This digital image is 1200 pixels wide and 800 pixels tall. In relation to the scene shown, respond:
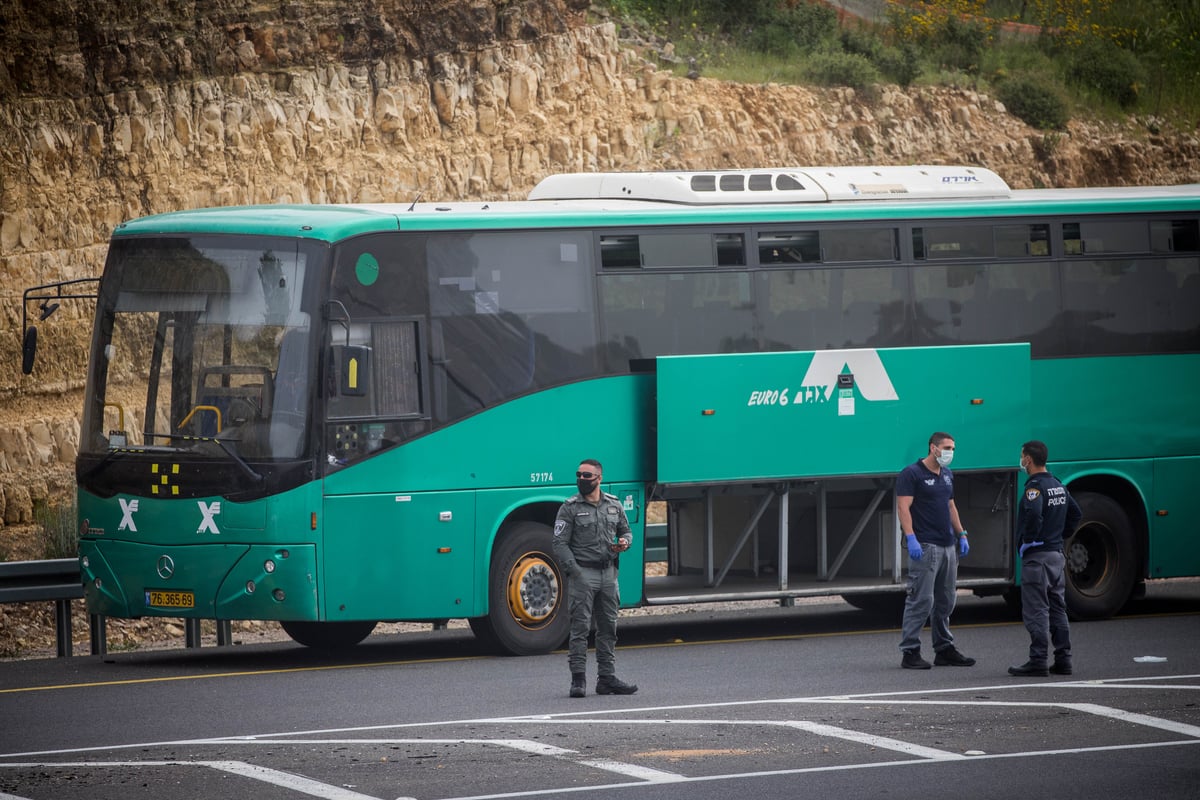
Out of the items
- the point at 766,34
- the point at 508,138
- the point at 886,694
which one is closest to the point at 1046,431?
the point at 886,694

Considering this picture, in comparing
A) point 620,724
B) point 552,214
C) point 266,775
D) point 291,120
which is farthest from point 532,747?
point 291,120

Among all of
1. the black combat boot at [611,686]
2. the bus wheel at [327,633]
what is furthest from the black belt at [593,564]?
the bus wheel at [327,633]

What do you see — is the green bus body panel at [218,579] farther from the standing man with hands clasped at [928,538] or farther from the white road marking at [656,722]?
the standing man with hands clasped at [928,538]

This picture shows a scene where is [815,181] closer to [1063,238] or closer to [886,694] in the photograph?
[1063,238]

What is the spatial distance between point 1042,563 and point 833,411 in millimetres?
3233

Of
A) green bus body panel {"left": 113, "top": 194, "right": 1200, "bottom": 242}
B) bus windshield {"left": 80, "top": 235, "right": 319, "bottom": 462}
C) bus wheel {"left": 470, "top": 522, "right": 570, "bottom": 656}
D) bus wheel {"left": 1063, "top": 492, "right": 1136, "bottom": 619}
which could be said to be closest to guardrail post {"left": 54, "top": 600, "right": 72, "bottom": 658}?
bus windshield {"left": 80, "top": 235, "right": 319, "bottom": 462}

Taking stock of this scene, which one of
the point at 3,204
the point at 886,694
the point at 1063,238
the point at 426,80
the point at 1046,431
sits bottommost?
the point at 886,694

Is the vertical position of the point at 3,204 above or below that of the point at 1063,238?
above

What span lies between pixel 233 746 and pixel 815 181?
28.9 feet

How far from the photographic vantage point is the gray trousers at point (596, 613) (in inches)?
531

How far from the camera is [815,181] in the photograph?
1783 cm

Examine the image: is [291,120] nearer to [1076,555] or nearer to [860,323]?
[860,323]

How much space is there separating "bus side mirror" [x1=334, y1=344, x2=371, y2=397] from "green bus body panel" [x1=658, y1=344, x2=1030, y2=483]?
283 centimetres

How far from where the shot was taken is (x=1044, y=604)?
1442cm
